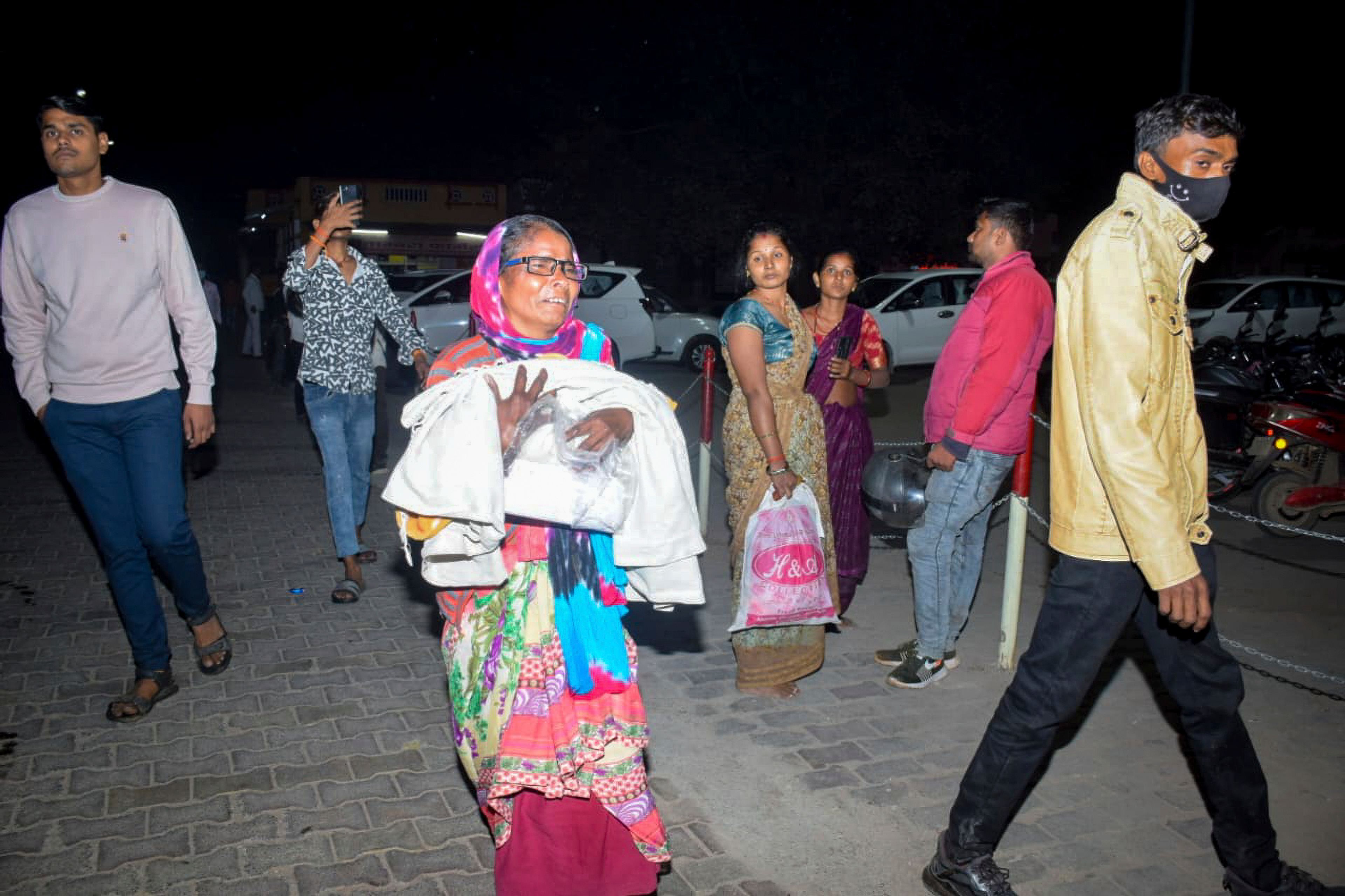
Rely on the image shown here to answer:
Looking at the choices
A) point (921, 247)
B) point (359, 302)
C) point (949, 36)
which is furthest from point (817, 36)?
point (359, 302)

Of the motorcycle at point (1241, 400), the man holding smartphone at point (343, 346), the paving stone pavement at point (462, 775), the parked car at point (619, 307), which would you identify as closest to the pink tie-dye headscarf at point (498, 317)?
the paving stone pavement at point (462, 775)

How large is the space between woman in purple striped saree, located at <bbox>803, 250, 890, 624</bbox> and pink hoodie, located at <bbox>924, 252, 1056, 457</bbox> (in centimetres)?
62

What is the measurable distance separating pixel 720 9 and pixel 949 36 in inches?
237

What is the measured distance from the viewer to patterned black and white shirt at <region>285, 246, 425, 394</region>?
5.77 m

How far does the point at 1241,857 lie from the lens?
3.06 meters

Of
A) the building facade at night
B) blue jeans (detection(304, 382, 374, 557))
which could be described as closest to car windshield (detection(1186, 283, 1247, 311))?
blue jeans (detection(304, 382, 374, 557))

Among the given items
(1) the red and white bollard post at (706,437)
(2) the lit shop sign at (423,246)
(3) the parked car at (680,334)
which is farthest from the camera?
(2) the lit shop sign at (423,246)

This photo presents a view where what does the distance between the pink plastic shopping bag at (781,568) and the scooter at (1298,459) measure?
16.9ft

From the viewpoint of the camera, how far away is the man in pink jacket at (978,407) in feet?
14.5

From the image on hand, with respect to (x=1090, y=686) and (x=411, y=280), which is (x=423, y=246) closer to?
(x=411, y=280)

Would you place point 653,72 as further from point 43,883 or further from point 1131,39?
point 43,883

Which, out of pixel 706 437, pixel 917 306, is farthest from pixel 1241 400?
pixel 917 306

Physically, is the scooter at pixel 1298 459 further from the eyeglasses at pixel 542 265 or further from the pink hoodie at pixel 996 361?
the eyeglasses at pixel 542 265

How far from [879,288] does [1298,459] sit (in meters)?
11.2
